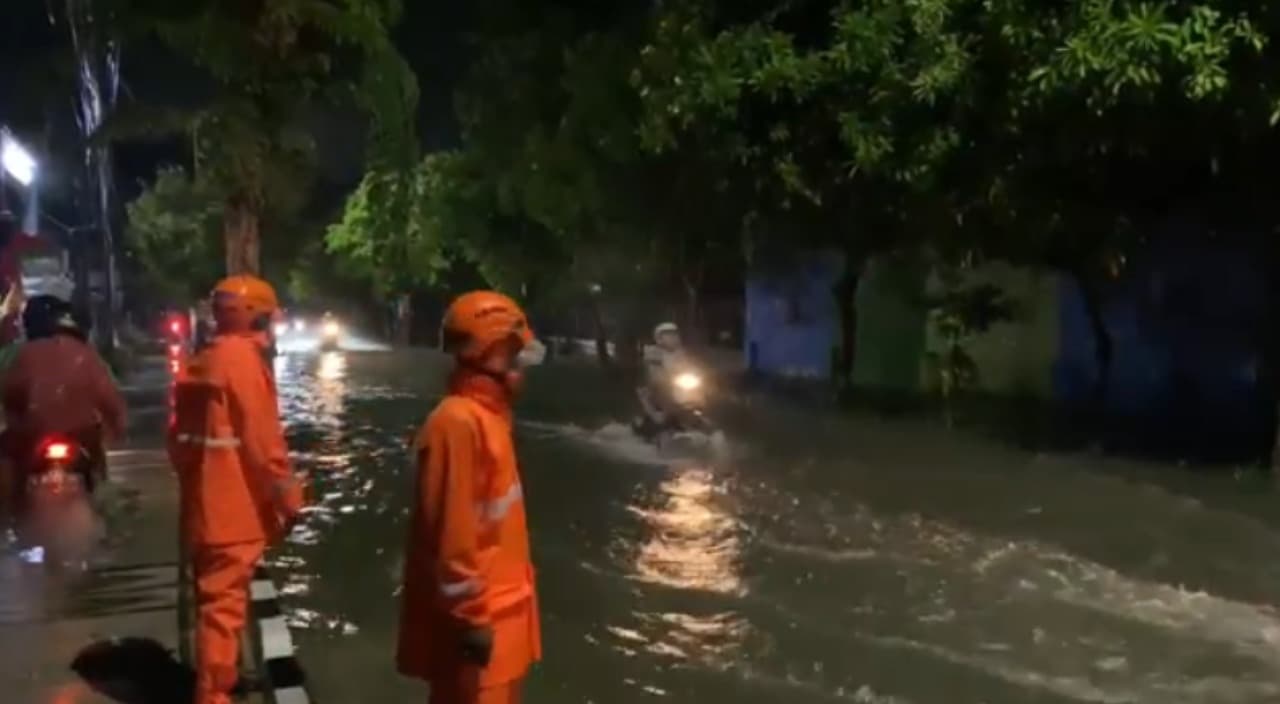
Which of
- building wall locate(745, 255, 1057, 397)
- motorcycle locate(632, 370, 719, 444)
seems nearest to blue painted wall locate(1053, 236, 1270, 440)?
building wall locate(745, 255, 1057, 397)

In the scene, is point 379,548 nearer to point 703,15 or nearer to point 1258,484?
point 703,15

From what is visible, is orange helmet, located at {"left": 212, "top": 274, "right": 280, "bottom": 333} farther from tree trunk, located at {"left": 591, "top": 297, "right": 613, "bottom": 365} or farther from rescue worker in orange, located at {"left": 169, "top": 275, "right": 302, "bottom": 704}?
tree trunk, located at {"left": 591, "top": 297, "right": 613, "bottom": 365}

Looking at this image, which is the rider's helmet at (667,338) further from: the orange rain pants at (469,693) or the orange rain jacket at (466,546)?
the orange rain pants at (469,693)

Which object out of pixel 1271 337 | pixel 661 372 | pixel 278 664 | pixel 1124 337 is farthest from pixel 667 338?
pixel 278 664

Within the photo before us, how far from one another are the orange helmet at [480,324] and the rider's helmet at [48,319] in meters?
4.29

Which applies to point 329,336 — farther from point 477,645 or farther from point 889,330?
point 477,645

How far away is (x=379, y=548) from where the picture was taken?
1205 cm

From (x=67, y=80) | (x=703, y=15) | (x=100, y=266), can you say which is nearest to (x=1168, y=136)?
(x=703, y=15)

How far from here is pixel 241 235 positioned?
16484mm

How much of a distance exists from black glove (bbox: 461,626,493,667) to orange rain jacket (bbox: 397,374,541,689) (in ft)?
0.08

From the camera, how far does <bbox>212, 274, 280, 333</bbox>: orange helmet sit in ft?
19.8

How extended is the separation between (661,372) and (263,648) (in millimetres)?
11013

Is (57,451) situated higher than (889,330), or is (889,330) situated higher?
(889,330)

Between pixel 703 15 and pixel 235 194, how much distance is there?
5241 millimetres
